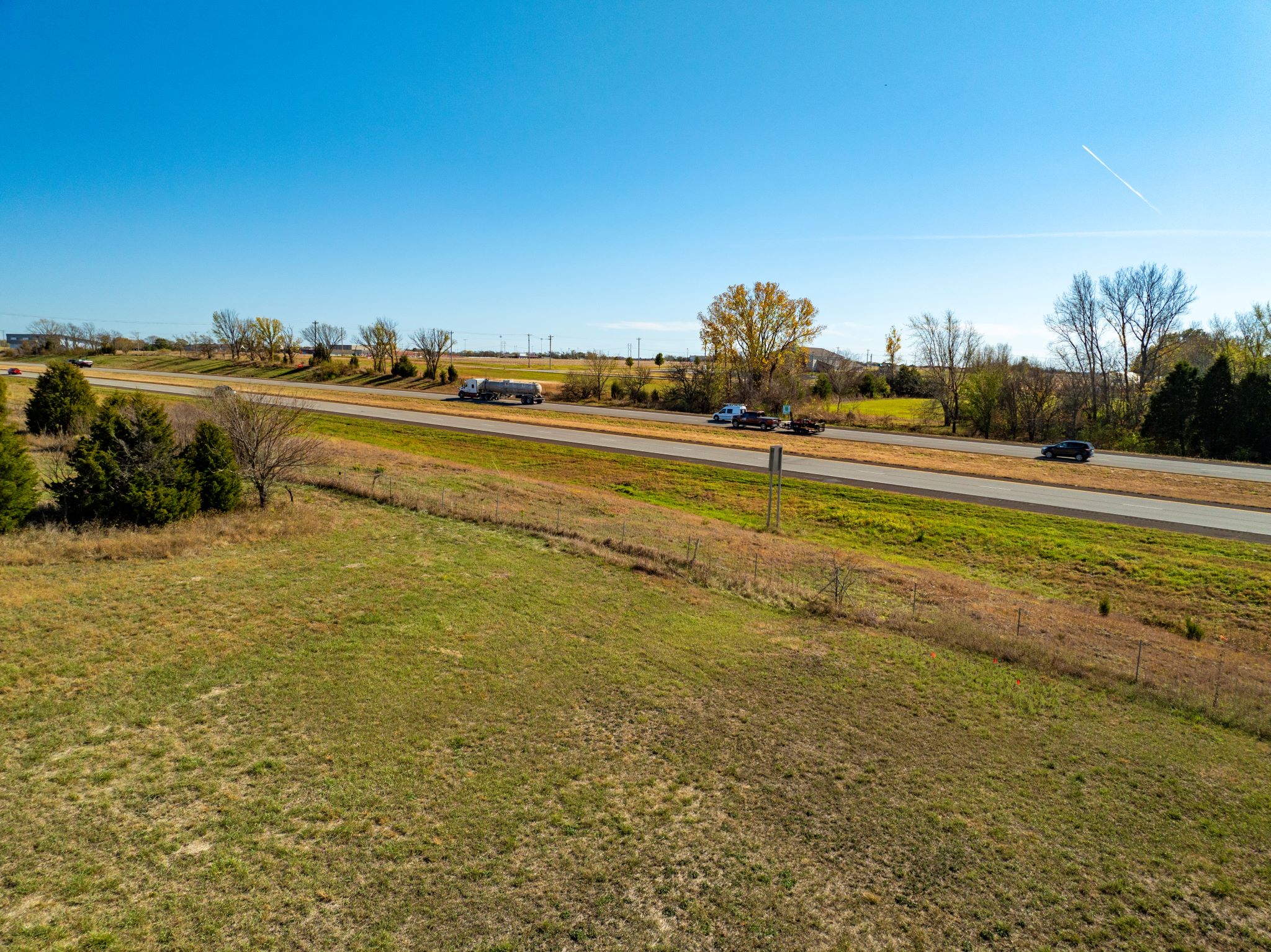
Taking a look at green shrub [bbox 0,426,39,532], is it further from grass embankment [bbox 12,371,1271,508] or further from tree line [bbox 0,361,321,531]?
grass embankment [bbox 12,371,1271,508]

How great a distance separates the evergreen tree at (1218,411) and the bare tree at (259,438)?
58050 mm

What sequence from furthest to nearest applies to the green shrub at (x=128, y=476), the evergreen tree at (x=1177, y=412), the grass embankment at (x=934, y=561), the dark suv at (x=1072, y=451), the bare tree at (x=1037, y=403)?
the bare tree at (x=1037, y=403) → the evergreen tree at (x=1177, y=412) → the dark suv at (x=1072, y=451) → the green shrub at (x=128, y=476) → the grass embankment at (x=934, y=561)

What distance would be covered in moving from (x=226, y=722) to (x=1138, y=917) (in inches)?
472

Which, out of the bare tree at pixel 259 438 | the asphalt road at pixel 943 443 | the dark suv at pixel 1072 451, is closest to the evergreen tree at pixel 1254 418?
the asphalt road at pixel 943 443

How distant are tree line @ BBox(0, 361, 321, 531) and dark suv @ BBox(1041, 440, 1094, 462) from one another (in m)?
41.8

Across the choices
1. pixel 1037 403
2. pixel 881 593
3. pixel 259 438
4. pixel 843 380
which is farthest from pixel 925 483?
pixel 843 380

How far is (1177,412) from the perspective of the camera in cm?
4678

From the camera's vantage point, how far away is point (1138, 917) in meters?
6.66

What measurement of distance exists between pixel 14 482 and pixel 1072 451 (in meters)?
49.3

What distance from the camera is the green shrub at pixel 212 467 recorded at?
19.8 m

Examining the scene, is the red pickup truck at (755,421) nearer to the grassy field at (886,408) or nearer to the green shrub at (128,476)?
the grassy field at (886,408)

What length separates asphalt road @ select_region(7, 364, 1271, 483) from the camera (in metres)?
35.6

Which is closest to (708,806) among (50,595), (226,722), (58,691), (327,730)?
(327,730)

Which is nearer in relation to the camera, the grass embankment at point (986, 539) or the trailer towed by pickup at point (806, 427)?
the grass embankment at point (986, 539)
